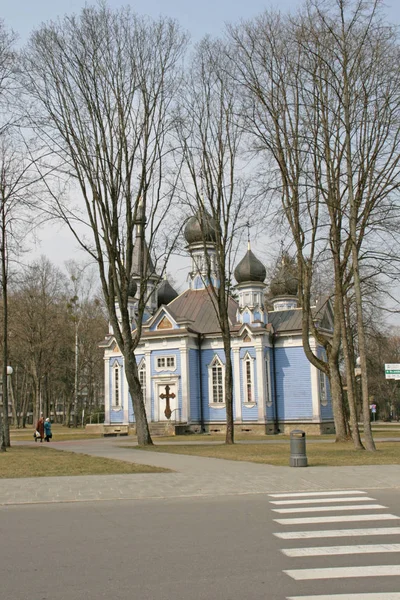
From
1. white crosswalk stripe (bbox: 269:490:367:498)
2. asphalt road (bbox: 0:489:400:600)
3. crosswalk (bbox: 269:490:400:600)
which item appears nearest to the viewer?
asphalt road (bbox: 0:489:400:600)

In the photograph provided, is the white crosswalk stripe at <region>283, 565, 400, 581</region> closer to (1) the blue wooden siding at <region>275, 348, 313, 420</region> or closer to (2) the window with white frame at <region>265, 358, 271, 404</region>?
(2) the window with white frame at <region>265, 358, 271, 404</region>

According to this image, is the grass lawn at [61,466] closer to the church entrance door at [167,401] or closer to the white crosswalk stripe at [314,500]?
the white crosswalk stripe at [314,500]

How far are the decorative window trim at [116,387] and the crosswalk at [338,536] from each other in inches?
1321

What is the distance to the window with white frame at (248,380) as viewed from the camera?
134ft

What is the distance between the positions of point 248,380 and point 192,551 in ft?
111

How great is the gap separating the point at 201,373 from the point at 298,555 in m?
36.0

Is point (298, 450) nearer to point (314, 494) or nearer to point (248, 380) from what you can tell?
point (314, 494)

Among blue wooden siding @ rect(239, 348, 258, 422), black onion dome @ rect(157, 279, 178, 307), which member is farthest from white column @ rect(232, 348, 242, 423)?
black onion dome @ rect(157, 279, 178, 307)

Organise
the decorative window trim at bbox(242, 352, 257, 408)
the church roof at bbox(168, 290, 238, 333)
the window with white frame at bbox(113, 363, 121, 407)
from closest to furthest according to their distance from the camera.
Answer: the decorative window trim at bbox(242, 352, 257, 408) < the church roof at bbox(168, 290, 238, 333) < the window with white frame at bbox(113, 363, 121, 407)

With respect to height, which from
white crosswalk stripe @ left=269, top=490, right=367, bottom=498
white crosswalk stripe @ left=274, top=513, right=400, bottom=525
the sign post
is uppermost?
the sign post

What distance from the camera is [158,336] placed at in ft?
140

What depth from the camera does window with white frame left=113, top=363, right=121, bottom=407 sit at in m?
45.1

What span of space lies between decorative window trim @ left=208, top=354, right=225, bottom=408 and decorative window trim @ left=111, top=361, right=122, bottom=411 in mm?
6601

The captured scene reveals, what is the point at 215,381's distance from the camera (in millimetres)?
42750
